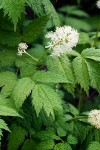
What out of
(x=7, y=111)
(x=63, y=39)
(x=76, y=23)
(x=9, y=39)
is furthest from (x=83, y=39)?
(x=76, y=23)

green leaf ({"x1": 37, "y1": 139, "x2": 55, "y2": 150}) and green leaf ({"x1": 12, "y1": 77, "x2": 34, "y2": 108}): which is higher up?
green leaf ({"x1": 12, "y1": 77, "x2": 34, "y2": 108})

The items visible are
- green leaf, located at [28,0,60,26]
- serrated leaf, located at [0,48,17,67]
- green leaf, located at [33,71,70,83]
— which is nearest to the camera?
green leaf, located at [33,71,70,83]

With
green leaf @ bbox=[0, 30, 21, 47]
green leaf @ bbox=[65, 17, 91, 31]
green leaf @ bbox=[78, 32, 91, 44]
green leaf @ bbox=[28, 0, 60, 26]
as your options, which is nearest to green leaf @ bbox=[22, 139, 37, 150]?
green leaf @ bbox=[0, 30, 21, 47]

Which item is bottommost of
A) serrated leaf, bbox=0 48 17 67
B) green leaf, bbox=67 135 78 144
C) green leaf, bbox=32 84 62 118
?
green leaf, bbox=67 135 78 144

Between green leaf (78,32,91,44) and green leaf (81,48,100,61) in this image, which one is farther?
green leaf (78,32,91,44)

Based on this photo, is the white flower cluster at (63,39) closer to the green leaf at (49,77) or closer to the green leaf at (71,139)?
the green leaf at (49,77)

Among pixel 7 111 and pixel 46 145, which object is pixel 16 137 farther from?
pixel 7 111

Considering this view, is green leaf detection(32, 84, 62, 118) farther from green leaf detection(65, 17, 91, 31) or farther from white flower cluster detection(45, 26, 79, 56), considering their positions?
green leaf detection(65, 17, 91, 31)
